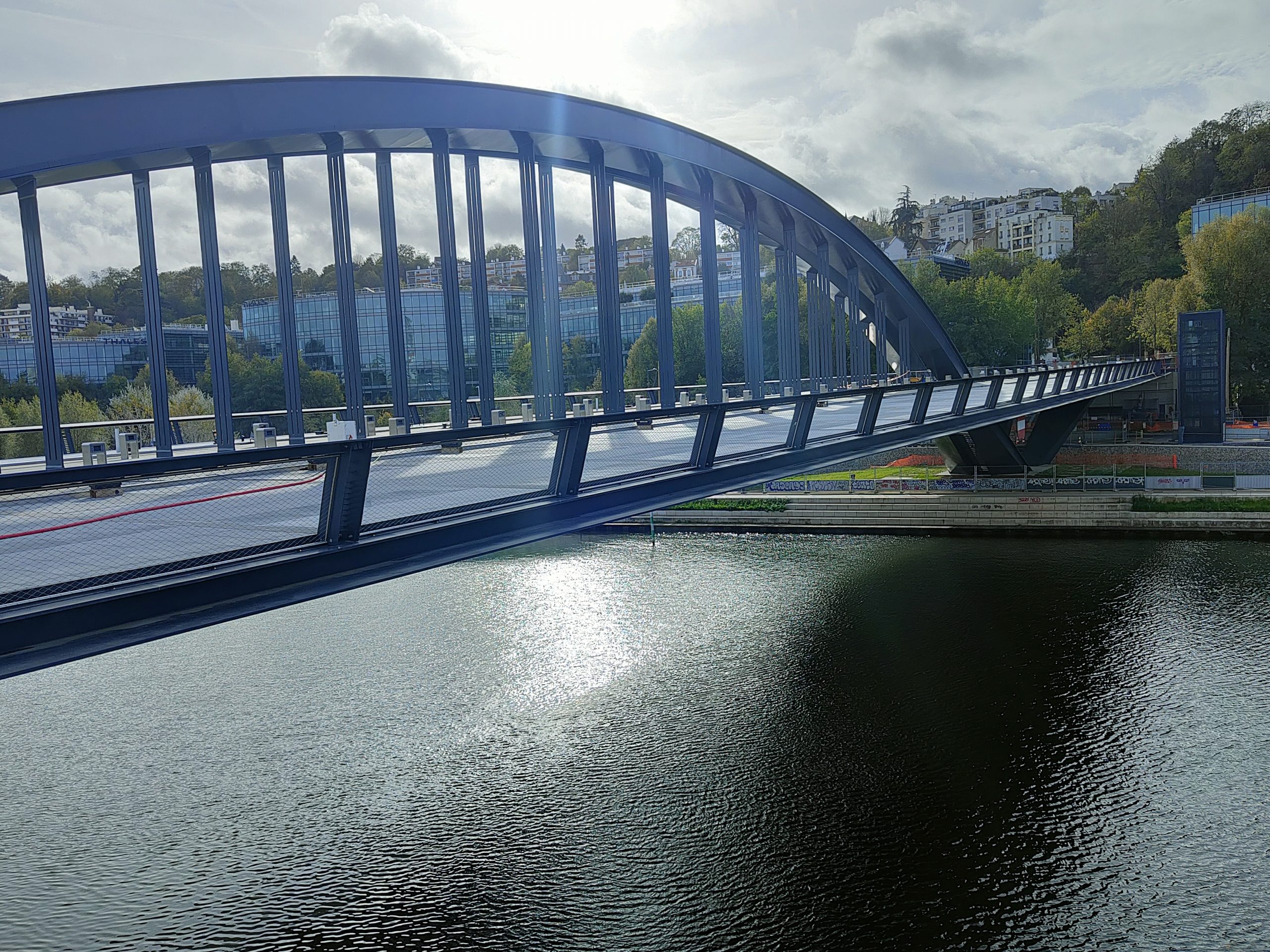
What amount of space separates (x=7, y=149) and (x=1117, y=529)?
25.1 metres

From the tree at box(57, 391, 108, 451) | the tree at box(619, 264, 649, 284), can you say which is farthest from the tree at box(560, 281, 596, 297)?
the tree at box(57, 391, 108, 451)

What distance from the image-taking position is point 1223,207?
194ft

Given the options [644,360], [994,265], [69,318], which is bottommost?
[644,360]

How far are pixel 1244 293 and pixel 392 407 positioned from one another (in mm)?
49899

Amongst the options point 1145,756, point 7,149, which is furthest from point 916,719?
point 7,149

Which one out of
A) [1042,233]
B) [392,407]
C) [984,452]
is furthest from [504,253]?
[1042,233]

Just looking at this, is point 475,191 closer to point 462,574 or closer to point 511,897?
point 511,897

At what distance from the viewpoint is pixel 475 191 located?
13664 millimetres

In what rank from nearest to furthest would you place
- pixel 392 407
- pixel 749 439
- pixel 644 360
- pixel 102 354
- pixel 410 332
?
pixel 749 439 → pixel 392 407 → pixel 102 354 → pixel 410 332 → pixel 644 360

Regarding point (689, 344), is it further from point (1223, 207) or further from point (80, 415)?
point (1223, 207)

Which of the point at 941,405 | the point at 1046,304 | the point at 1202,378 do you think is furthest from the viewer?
the point at 1046,304

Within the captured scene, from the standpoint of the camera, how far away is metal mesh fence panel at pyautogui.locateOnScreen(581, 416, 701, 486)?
8664 mm

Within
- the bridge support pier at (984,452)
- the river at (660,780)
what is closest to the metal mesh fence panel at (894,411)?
the river at (660,780)

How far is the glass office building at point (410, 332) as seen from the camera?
94.3 ft
